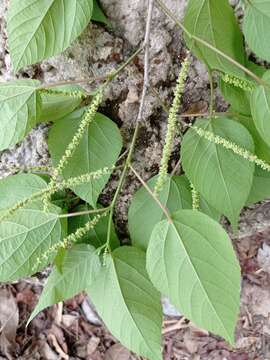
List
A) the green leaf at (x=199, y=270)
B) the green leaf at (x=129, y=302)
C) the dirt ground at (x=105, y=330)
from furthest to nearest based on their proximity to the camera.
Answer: the dirt ground at (x=105, y=330), the green leaf at (x=129, y=302), the green leaf at (x=199, y=270)

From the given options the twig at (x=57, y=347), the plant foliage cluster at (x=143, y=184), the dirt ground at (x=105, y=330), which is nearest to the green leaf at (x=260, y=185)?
the plant foliage cluster at (x=143, y=184)

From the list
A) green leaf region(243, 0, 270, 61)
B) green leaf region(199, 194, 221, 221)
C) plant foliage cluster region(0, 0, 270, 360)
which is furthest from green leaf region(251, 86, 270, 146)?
green leaf region(199, 194, 221, 221)

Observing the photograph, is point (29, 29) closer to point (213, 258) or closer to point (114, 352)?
point (213, 258)

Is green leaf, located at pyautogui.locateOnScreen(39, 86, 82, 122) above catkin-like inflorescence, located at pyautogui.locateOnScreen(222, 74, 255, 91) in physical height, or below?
below

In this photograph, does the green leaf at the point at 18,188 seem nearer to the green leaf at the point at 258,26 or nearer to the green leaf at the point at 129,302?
the green leaf at the point at 129,302

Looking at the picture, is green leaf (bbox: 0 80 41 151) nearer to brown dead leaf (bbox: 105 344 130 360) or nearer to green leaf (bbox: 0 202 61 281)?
green leaf (bbox: 0 202 61 281)

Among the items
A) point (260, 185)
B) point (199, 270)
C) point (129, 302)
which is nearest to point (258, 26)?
point (260, 185)
